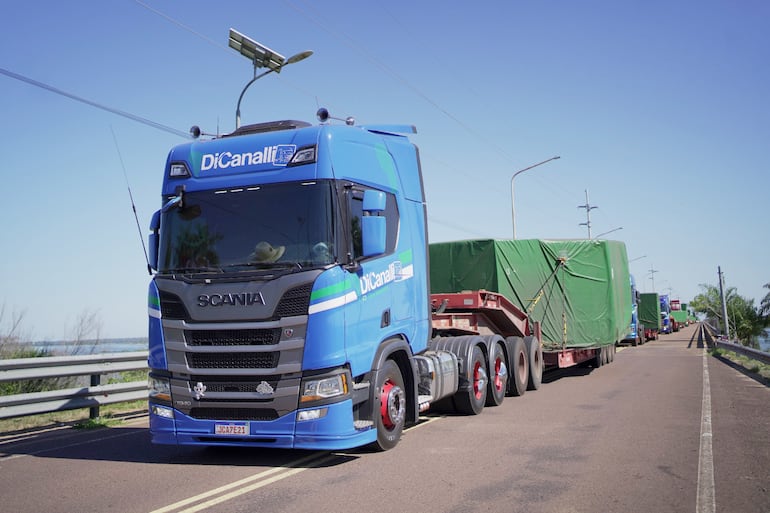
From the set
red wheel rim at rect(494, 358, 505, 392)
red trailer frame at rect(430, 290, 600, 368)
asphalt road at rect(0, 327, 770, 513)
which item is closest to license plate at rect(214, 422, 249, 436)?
asphalt road at rect(0, 327, 770, 513)

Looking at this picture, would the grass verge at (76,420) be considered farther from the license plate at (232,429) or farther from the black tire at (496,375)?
the black tire at (496,375)

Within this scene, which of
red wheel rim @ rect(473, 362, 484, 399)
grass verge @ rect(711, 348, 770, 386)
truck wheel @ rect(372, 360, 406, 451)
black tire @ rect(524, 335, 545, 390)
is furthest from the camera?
grass verge @ rect(711, 348, 770, 386)

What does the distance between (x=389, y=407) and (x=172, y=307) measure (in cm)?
256

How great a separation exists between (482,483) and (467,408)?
4241 mm

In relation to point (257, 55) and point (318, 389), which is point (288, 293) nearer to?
point (318, 389)

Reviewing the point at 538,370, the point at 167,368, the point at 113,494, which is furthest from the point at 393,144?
the point at 538,370

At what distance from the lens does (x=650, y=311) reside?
4116cm

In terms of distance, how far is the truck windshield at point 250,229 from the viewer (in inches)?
259

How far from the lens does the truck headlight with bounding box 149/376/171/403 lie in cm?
680

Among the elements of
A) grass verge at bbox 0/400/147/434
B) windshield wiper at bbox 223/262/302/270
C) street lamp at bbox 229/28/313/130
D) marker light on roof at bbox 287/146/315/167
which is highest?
street lamp at bbox 229/28/313/130

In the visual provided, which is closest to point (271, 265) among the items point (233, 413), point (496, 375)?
point (233, 413)

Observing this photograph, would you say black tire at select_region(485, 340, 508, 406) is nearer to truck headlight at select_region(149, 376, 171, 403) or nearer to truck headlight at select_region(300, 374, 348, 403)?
truck headlight at select_region(300, 374, 348, 403)

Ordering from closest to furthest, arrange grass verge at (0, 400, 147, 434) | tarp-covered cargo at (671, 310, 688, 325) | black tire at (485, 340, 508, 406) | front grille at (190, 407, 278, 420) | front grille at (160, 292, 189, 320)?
front grille at (190, 407, 278, 420), front grille at (160, 292, 189, 320), grass verge at (0, 400, 147, 434), black tire at (485, 340, 508, 406), tarp-covered cargo at (671, 310, 688, 325)

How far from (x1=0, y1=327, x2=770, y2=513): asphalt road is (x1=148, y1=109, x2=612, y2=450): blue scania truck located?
0.50 metres
